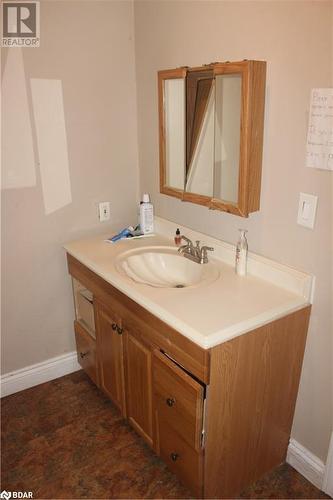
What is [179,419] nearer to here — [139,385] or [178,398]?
[178,398]

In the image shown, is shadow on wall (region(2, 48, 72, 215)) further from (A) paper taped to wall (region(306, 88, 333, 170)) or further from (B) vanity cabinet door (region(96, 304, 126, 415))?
(A) paper taped to wall (region(306, 88, 333, 170))

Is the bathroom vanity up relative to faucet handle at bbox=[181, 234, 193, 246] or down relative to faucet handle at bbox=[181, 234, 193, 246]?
down

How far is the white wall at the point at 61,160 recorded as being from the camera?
184 centimetres

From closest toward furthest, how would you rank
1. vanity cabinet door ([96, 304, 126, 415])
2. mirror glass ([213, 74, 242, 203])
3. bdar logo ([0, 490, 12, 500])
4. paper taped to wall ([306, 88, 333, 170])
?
paper taped to wall ([306, 88, 333, 170]) < mirror glass ([213, 74, 242, 203]) < bdar logo ([0, 490, 12, 500]) < vanity cabinet door ([96, 304, 126, 415])

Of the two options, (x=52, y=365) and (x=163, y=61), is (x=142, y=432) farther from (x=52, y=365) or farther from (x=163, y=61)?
(x=163, y=61)

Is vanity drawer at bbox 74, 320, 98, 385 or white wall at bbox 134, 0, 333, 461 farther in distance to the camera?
vanity drawer at bbox 74, 320, 98, 385

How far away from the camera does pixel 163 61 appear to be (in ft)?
6.27

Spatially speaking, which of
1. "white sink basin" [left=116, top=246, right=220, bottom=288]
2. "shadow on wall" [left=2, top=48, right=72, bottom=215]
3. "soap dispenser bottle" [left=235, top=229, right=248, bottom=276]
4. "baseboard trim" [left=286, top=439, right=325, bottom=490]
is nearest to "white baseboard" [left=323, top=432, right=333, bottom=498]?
"baseboard trim" [left=286, top=439, right=325, bottom=490]

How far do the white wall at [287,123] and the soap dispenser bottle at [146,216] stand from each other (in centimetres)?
39

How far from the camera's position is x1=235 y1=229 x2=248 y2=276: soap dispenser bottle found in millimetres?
1613

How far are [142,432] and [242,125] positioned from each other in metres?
1.38

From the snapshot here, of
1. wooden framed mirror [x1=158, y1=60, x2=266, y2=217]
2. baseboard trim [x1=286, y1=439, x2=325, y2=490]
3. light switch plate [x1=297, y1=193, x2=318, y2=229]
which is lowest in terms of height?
baseboard trim [x1=286, y1=439, x2=325, y2=490]

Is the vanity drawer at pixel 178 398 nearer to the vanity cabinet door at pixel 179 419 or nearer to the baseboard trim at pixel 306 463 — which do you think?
the vanity cabinet door at pixel 179 419

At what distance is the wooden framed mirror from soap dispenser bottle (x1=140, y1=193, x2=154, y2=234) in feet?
0.49
